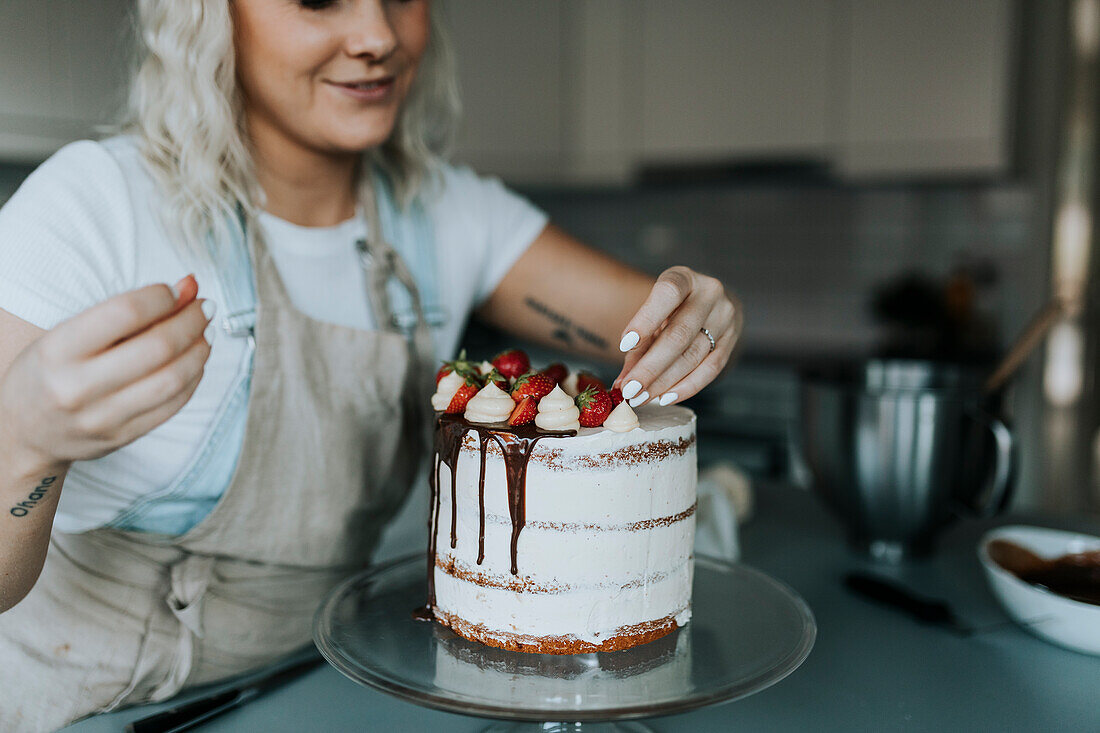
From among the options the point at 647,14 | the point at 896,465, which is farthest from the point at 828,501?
the point at 647,14

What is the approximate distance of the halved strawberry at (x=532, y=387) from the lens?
0.94 m

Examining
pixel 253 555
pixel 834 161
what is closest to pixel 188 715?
pixel 253 555

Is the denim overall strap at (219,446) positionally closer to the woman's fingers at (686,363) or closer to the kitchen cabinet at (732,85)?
the woman's fingers at (686,363)

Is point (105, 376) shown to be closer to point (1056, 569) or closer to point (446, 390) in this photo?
point (446, 390)

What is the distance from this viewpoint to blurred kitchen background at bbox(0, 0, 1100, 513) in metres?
3.19

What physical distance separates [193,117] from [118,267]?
23 cm

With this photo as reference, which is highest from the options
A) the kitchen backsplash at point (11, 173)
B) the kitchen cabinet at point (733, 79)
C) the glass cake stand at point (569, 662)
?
the kitchen cabinet at point (733, 79)

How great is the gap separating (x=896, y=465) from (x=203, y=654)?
98 centimetres

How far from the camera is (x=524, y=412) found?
92 centimetres

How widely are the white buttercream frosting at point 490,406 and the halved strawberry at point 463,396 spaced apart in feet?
0.13

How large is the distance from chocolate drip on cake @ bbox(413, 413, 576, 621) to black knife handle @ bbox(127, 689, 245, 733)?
0.21 metres

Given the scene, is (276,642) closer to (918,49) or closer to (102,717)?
(102,717)

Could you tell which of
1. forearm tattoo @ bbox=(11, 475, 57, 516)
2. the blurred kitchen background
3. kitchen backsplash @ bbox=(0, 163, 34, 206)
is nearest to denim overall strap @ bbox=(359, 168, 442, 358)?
forearm tattoo @ bbox=(11, 475, 57, 516)

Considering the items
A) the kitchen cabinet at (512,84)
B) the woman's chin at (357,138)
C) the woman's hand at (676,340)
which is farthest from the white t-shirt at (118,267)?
the kitchen cabinet at (512,84)
